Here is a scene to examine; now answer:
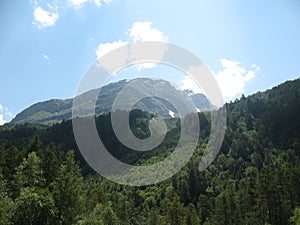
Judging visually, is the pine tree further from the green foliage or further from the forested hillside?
the green foliage

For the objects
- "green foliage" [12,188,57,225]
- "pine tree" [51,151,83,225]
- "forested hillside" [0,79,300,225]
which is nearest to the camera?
"green foliage" [12,188,57,225]

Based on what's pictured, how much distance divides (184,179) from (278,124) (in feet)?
245

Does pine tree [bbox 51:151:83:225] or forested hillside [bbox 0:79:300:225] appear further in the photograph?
pine tree [bbox 51:151:83:225]

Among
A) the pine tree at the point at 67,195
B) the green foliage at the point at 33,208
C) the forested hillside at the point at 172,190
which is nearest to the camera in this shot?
the green foliage at the point at 33,208

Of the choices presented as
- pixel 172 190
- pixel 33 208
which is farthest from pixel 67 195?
pixel 172 190

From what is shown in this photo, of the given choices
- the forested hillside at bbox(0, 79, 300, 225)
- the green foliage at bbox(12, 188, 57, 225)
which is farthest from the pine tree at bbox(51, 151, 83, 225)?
the green foliage at bbox(12, 188, 57, 225)

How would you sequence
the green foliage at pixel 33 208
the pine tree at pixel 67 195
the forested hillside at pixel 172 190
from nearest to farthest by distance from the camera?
the green foliage at pixel 33 208 < the forested hillside at pixel 172 190 < the pine tree at pixel 67 195

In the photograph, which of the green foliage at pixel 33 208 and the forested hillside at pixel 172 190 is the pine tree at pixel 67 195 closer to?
the forested hillside at pixel 172 190

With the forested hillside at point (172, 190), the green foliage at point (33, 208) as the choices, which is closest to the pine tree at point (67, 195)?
the forested hillside at point (172, 190)

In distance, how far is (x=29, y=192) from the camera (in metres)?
30.0

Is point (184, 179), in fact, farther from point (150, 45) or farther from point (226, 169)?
point (150, 45)

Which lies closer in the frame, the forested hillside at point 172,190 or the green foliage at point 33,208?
the green foliage at point 33,208

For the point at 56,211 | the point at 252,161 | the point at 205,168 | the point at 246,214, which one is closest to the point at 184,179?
the point at 205,168

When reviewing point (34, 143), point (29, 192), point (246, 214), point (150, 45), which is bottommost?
point (246, 214)
